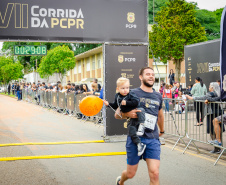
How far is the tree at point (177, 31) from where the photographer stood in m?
39.6

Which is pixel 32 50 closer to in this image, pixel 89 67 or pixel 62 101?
pixel 62 101

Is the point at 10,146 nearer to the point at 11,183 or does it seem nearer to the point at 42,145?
the point at 42,145

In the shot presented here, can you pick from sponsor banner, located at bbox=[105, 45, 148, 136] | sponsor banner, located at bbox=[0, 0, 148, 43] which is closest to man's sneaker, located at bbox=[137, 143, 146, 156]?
sponsor banner, located at bbox=[105, 45, 148, 136]

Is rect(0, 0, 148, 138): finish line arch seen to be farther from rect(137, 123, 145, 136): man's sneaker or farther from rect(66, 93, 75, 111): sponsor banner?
rect(66, 93, 75, 111): sponsor banner

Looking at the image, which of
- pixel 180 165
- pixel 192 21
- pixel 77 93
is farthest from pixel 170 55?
pixel 180 165

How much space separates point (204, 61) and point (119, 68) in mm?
9657

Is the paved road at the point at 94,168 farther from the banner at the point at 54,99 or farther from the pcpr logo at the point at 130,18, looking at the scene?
the banner at the point at 54,99

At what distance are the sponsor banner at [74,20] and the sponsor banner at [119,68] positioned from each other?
0.31 m

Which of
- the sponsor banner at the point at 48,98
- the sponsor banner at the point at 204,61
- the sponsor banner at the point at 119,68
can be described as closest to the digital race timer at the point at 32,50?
the sponsor banner at the point at 119,68

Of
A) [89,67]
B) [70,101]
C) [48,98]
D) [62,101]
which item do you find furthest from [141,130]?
[89,67]

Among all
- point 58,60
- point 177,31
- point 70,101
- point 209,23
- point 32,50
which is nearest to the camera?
point 32,50

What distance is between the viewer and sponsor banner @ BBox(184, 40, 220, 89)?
17188 mm

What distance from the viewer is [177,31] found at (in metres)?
40.0

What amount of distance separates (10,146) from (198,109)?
17.0 feet
